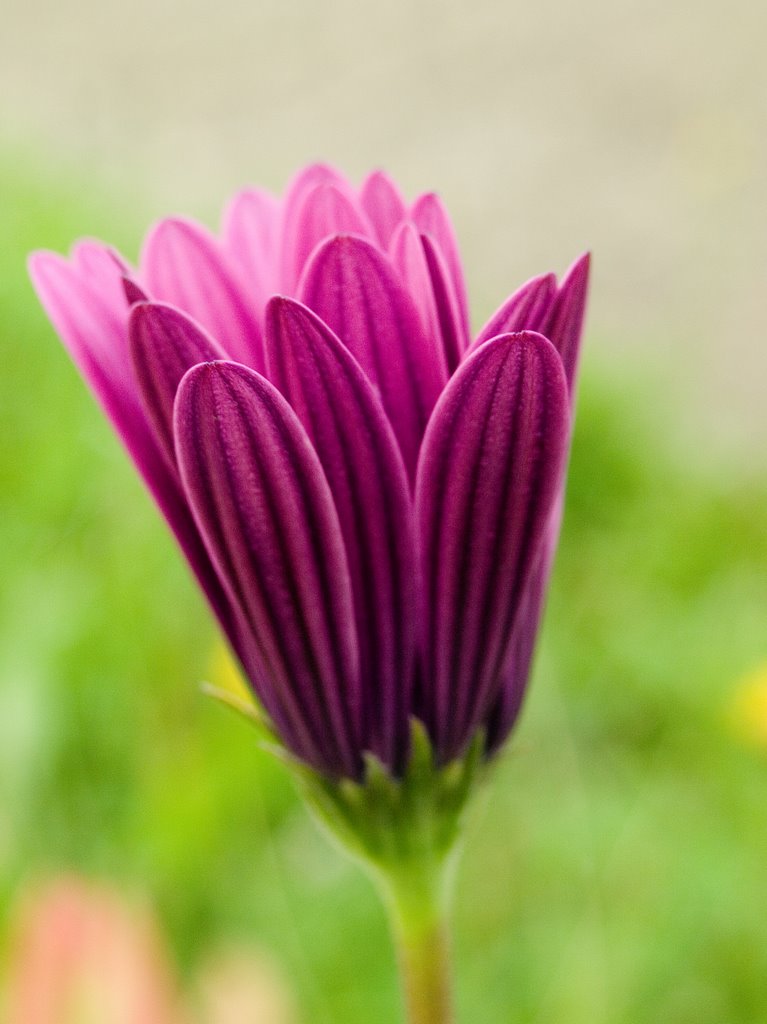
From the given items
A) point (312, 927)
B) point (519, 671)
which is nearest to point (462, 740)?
point (519, 671)

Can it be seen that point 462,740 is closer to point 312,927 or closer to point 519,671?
point 519,671

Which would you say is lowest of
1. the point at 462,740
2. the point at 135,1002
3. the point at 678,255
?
the point at 678,255

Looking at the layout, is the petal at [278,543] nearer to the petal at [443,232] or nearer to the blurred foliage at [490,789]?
the petal at [443,232]

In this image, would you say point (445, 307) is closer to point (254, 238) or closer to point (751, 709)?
point (254, 238)

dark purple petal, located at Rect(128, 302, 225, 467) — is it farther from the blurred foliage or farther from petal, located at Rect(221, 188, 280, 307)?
the blurred foliage

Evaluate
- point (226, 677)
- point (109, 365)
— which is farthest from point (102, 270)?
point (226, 677)

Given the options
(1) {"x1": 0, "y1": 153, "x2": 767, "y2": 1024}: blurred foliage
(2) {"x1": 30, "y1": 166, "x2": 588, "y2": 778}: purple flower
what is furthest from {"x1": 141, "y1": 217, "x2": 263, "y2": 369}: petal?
(1) {"x1": 0, "y1": 153, "x2": 767, "y2": 1024}: blurred foliage
